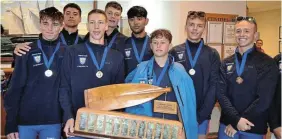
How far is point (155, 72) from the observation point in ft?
8.05

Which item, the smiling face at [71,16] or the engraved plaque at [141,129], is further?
the smiling face at [71,16]

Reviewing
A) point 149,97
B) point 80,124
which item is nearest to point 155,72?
point 149,97

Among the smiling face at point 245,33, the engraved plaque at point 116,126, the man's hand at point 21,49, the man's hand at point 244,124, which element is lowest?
the man's hand at point 244,124

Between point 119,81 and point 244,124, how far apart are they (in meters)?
1.05

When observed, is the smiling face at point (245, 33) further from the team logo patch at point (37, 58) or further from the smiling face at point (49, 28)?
the team logo patch at point (37, 58)

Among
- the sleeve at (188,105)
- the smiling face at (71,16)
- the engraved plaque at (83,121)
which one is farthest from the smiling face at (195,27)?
the engraved plaque at (83,121)

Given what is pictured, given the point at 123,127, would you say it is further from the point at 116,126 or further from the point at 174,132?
the point at 174,132

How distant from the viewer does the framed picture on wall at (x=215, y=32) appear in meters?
4.87

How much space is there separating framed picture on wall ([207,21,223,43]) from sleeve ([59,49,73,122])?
2.94 metres

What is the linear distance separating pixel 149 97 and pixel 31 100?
3.11ft

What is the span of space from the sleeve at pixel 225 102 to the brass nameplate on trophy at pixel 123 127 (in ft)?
2.11

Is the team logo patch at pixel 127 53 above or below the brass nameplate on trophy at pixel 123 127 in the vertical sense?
above

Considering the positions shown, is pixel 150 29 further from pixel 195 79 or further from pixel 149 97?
pixel 149 97

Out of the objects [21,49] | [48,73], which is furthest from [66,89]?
[21,49]
